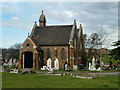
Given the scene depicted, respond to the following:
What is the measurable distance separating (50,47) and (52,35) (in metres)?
3.73

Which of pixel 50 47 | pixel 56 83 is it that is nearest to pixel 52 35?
pixel 50 47

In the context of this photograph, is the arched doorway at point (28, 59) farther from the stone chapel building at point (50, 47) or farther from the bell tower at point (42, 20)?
the bell tower at point (42, 20)

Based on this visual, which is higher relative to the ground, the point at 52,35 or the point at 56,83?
the point at 52,35

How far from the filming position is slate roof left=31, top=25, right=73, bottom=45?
43.6 meters

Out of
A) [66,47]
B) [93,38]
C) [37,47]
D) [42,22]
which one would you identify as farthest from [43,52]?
[93,38]

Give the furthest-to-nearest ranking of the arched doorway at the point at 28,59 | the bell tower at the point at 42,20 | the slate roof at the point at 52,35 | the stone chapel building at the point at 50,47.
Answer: the bell tower at the point at 42,20, the slate roof at the point at 52,35, the arched doorway at the point at 28,59, the stone chapel building at the point at 50,47

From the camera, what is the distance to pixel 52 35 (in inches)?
1789

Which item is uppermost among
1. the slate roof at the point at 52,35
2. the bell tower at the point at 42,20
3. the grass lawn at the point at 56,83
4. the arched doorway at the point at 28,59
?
the bell tower at the point at 42,20

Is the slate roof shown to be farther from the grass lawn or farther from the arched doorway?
the grass lawn

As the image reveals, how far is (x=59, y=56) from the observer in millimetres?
43188

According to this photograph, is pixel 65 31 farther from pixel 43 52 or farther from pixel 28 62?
pixel 28 62

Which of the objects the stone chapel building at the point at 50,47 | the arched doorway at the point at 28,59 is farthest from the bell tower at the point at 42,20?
the arched doorway at the point at 28,59

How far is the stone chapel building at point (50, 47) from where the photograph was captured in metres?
41.3

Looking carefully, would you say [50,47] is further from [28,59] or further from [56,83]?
[56,83]
